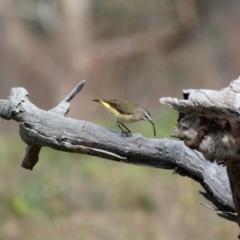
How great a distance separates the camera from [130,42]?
1045 cm

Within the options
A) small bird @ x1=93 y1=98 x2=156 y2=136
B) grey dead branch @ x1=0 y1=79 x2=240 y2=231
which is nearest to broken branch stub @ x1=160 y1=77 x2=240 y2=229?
grey dead branch @ x1=0 y1=79 x2=240 y2=231

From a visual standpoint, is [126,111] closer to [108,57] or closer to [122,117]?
[122,117]

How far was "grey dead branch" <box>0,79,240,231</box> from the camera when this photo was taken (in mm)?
1330

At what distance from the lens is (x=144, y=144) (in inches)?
68.3

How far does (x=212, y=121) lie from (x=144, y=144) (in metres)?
0.44

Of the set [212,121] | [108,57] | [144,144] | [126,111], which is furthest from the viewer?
[108,57]

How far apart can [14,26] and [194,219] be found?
6.97m

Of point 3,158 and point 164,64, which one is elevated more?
point 164,64

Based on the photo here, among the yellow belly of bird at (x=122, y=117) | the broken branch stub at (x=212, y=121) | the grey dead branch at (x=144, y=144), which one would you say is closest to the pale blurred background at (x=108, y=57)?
the yellow belly of bird at (x=122, y=117)

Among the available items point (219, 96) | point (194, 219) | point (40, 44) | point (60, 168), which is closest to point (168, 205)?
point (194, 219)

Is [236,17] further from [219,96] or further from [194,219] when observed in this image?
[219,96]

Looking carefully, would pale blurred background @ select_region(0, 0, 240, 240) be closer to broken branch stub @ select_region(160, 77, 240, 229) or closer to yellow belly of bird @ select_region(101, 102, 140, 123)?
yellow belly of bird @ select_region(101, 102, 140, 123)

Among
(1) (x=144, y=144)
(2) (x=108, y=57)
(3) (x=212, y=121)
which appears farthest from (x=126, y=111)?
(2) (x=108, y=57)

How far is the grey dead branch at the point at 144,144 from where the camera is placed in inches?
52.4
